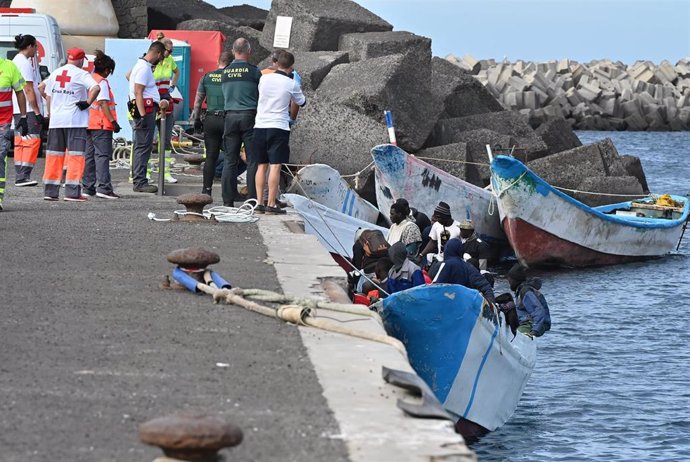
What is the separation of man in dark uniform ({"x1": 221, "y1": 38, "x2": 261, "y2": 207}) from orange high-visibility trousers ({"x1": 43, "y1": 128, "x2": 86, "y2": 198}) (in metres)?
1.53

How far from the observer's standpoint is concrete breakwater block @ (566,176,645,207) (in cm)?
2786

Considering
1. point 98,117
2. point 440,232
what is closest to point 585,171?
point 440,232

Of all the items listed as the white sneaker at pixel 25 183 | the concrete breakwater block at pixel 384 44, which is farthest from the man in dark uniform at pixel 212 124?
the concrete breakwater block at pixel 384 44

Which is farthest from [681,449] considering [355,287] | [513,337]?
[355,287]

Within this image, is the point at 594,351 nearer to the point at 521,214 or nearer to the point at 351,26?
the point at 521,214

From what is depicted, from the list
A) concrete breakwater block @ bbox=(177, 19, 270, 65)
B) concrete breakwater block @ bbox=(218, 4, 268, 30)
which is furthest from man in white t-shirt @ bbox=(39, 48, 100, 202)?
concrete breakwater block @ bbox=(218, 4, 268, 30)

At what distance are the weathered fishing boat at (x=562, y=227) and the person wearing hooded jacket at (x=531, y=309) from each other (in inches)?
355

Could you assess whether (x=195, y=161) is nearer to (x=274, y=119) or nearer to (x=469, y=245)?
(x=469, y=245)

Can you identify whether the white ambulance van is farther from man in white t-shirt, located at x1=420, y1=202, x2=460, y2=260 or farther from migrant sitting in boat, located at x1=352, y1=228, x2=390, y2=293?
migrant sitting in boat, located at x1=352, y1=228, x2=390, y2=293

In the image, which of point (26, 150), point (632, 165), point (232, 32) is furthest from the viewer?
point (632, 165)

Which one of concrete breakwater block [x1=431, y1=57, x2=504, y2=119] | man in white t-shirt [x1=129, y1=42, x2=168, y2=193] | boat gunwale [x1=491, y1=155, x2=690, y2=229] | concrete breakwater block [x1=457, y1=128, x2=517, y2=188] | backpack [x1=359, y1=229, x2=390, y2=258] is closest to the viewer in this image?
backpack [x1=359, y1=229, x2=390, y2=258]

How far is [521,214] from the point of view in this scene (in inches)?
943

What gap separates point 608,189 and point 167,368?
73.0ft

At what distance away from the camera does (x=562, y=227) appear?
24562mm
